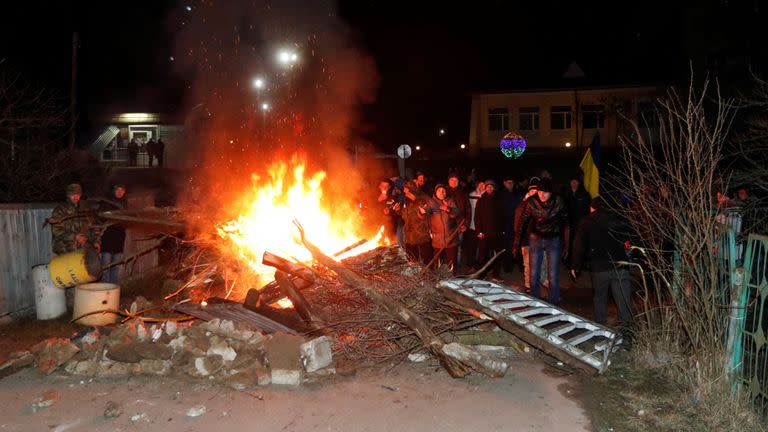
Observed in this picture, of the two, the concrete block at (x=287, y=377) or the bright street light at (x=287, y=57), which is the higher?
the bright street light at (x=287, y=57)

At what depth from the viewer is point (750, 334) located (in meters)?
4.50

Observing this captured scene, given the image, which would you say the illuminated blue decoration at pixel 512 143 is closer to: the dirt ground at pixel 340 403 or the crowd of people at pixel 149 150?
the crowd of people at pixel 149 150

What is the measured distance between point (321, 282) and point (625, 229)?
4041 mm

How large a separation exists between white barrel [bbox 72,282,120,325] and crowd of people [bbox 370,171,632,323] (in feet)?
14.4

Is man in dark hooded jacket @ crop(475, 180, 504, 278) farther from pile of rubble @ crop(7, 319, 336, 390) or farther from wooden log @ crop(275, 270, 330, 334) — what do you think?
pile of rubble @ crop(7, 319, 336, 390)

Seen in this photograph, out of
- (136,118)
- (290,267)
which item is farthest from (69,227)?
(136,118)

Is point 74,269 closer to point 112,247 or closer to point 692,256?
point 112,247

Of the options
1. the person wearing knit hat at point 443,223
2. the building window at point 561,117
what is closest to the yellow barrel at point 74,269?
the person wearing knit hat at point 443,223

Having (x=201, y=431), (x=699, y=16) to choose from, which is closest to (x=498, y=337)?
(x=201, y=431)

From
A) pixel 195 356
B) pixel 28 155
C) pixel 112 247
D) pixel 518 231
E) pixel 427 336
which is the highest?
pixel 28 155

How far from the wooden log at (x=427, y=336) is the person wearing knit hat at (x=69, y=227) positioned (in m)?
4.23

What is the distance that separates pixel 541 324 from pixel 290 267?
3.26 metres

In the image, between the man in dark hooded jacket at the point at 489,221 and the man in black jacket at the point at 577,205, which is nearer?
the man in dark hooded jacket at the point at 489,221

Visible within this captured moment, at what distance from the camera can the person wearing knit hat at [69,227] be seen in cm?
828
